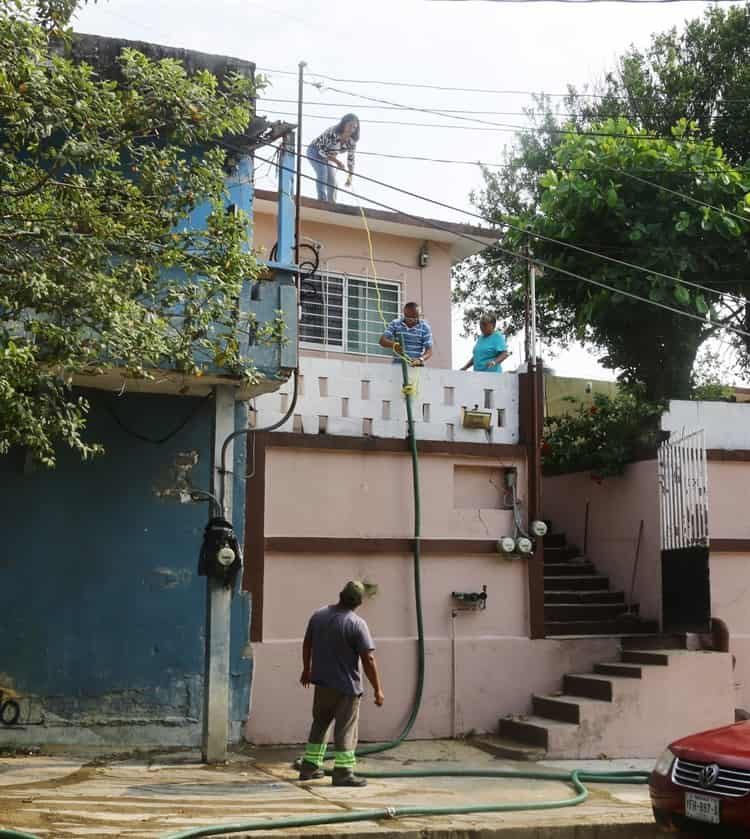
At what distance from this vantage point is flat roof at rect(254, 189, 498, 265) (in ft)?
53.0

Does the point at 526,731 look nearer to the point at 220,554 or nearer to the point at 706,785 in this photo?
the point at 220,554

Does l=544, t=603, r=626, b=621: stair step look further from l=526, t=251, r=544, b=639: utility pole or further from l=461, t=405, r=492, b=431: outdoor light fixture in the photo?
l=461, t=405, r=492, b=431: outdoor light fixture

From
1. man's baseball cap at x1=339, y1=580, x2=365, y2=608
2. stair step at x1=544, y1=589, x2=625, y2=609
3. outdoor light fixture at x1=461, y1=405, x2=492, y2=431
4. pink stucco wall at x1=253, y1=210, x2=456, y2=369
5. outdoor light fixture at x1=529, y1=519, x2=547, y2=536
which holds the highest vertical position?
pink stucco wall at x1=253, y1=210, x2=456, y2=369

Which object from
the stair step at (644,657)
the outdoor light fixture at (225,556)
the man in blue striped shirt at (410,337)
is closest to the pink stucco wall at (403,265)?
the man in blue striped shirt at (410,337)

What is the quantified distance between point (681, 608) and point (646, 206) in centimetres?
579

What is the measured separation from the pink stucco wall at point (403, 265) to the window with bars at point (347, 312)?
0.46 feet

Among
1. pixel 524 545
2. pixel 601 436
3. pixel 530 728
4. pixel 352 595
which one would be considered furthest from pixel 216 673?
pixel 601 436

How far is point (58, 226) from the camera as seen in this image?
8.26 metres

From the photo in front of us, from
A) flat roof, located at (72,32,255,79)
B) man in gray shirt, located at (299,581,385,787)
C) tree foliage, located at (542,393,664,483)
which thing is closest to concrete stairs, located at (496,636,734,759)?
tree foliage, located at (542,393,664,483)

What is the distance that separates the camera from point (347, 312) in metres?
17.0

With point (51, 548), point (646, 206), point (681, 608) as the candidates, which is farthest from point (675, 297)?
point (51, 548)

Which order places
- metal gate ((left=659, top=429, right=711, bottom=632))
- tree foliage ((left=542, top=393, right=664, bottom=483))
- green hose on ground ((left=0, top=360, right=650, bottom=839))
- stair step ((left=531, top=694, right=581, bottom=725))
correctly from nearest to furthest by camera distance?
green hose on ground ((left=0, top=360, right=650, bottom=839))
stair step ((left=531, top=694, right=581, bottom=725))
metal gate ((left=659, top=429, right=711, bottom=632))
tree foliage ((left=542, top=393, right=664, bottom=483))

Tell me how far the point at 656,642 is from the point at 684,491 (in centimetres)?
185

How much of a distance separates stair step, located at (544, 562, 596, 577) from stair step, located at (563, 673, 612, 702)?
2.10 metres
